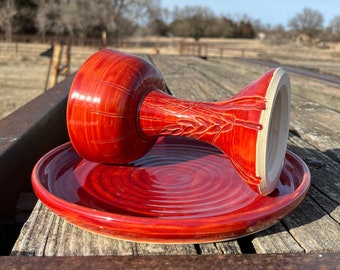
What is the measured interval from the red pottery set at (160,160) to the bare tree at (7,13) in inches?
1252

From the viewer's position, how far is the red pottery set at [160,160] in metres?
1.04

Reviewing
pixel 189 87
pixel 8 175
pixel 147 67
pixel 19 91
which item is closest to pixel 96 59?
pixel 147 67

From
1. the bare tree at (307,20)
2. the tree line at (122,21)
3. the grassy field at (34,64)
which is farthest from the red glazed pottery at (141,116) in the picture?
the bare tree at (307,20)

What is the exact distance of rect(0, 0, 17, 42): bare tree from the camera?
101 feet

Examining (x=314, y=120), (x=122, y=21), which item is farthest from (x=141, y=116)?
(x=122, y=21)

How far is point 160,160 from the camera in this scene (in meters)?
1.49

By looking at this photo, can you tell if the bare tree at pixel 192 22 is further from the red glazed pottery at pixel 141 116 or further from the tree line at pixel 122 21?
the red glazed pottery at pixel 141 116

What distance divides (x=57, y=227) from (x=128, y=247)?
7.5 inches

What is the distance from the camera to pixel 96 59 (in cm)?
132

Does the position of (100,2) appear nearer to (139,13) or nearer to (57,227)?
(139,13)

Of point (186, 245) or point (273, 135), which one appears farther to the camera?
point (273, 135)

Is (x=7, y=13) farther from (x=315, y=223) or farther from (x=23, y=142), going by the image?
(x=315, y=223)

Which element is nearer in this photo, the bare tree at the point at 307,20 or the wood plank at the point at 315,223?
the wood plank at the point at 315,223

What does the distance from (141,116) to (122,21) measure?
1683 inches
